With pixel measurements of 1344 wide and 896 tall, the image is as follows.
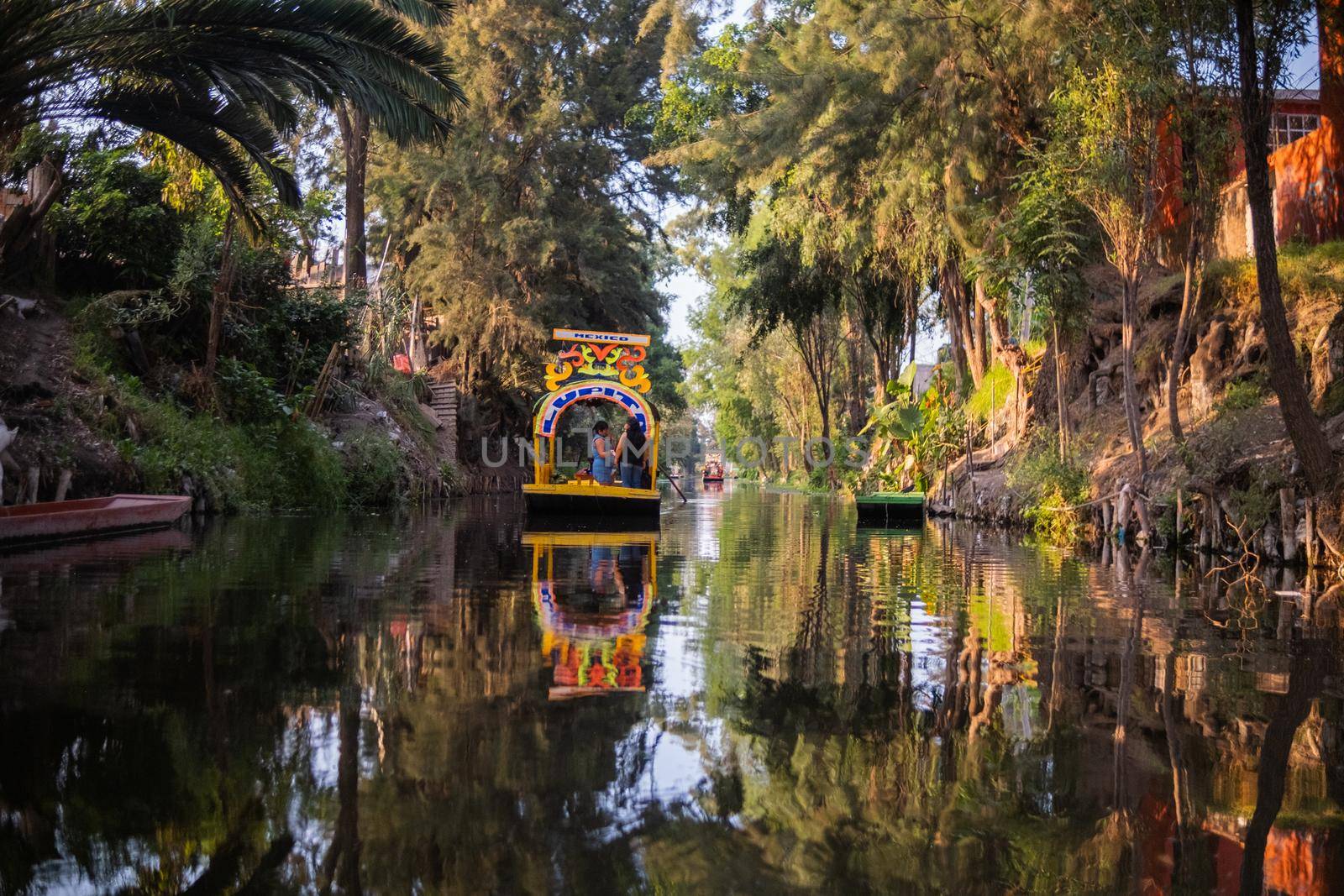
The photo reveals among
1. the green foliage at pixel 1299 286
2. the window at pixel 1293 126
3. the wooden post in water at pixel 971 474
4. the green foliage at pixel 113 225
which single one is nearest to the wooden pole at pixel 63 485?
the green foliage at pixel 113 225

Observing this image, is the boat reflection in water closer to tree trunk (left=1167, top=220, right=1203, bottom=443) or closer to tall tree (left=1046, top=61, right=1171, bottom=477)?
tree trunk (left=1167, top=220, right=1203, bottom=443)

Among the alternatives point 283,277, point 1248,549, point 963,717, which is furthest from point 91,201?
point 963,717

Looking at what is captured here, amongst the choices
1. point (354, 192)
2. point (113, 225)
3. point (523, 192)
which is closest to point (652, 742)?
point (113, 225)

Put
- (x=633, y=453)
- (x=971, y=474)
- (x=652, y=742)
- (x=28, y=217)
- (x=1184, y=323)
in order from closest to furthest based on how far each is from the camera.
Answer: (x=652, y=742), (x=1184, y=323), (x=28, y=217), (x=633, y=453), (x=971, y=474)

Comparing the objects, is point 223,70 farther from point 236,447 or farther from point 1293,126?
point 1293,126

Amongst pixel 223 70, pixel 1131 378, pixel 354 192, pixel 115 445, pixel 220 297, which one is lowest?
pixel 115 445

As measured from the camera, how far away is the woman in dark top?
22281 mm

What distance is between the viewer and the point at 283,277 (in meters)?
25.0

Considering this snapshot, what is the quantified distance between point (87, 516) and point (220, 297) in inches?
328

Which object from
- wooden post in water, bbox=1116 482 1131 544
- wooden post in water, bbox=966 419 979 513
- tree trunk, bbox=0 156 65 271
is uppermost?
tree trunk, bbox=0 156 65 271

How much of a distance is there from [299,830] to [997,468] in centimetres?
2293

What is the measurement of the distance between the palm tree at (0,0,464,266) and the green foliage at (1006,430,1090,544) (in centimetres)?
1026

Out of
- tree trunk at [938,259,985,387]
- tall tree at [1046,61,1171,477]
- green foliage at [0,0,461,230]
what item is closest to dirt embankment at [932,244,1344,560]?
tall tree at [1046,61,1171,477]

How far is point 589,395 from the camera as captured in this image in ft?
73.0
